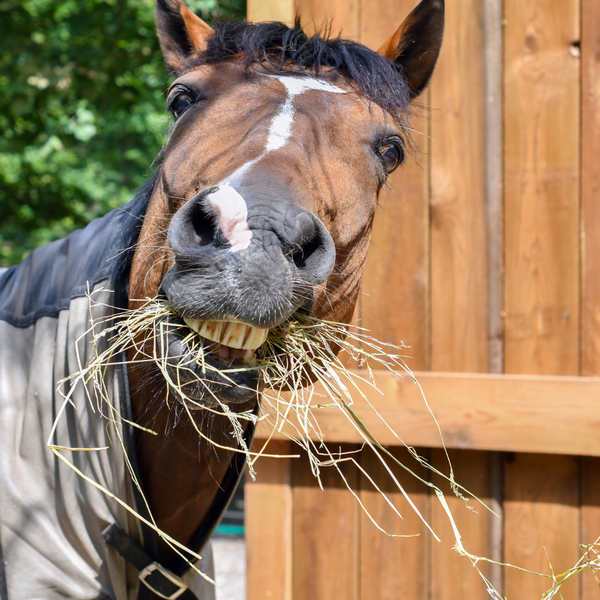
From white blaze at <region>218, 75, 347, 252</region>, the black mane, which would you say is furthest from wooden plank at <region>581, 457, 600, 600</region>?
white blaze at <region>218, 75, 347, 252</region>

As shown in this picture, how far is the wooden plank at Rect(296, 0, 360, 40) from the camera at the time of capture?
2.68 meters

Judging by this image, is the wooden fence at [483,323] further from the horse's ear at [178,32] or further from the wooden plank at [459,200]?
the horse's ear at [178,32]

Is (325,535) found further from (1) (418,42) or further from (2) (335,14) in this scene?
(2) (335,14)

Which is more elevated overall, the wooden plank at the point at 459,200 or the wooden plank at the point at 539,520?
the wooden plank at the point at 459,200

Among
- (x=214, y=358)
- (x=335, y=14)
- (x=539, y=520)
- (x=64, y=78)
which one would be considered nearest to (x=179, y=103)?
(x=214, y=358)

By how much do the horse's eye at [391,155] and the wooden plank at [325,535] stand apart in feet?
4.51

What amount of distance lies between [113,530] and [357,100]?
1.44m

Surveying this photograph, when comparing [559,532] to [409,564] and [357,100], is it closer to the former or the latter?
[409,564]

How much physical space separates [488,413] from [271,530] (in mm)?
1141

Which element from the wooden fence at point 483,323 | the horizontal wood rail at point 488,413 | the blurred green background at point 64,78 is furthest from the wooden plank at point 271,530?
the blurred green background at point 64,78

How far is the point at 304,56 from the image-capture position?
1778 mm

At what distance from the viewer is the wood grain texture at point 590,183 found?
7.97ft

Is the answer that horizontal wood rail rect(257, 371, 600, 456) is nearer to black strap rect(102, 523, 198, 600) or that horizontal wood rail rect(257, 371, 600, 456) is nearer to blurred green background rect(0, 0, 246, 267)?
black strap rect(102, 523, 198, 600)

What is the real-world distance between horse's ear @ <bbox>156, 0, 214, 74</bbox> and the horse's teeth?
1085 millimetres
